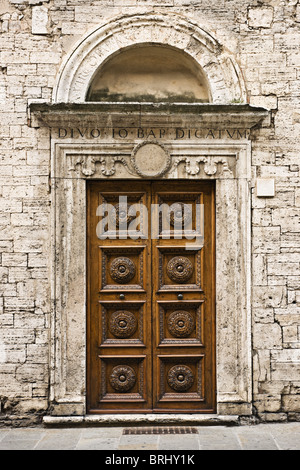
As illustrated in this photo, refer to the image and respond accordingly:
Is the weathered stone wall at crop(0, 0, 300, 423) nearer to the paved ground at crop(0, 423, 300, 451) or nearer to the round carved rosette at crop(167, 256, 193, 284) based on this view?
the paved ground at crop(0, 423, 300, 451)

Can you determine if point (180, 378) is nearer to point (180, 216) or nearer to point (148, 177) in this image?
point (180, 216)

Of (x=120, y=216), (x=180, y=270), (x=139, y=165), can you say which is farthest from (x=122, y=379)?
(x=139, y=165)

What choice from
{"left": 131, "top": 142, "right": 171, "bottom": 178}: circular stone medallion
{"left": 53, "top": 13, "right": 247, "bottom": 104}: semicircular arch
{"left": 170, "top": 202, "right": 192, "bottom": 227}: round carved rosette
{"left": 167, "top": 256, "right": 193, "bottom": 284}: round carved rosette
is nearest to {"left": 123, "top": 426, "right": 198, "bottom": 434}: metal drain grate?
{"left": 167, "top": 256, "right": 193, "bottom": 284}: round carved rosette

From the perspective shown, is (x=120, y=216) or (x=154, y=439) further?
(x=120, y=216)

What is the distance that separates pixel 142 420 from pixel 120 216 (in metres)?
2.13

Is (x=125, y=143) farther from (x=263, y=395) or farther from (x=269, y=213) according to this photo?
(x=263, y=395)

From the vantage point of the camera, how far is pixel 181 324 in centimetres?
538

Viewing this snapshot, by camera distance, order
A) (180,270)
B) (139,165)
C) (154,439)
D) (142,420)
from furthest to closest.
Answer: (180,270) < (139,165) < (142,420) < (154,439)

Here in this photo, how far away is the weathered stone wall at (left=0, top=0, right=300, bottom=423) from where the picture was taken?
5.25 m

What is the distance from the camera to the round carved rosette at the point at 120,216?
5.40 metres

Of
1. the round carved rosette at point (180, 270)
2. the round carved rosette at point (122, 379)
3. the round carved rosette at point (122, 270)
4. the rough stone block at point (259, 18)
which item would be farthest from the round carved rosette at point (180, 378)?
the rough stone block at point (259, 18)

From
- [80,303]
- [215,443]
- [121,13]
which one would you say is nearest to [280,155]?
[121,13]

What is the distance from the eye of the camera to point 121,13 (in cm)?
535

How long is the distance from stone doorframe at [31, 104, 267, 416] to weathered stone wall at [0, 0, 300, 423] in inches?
5.1
